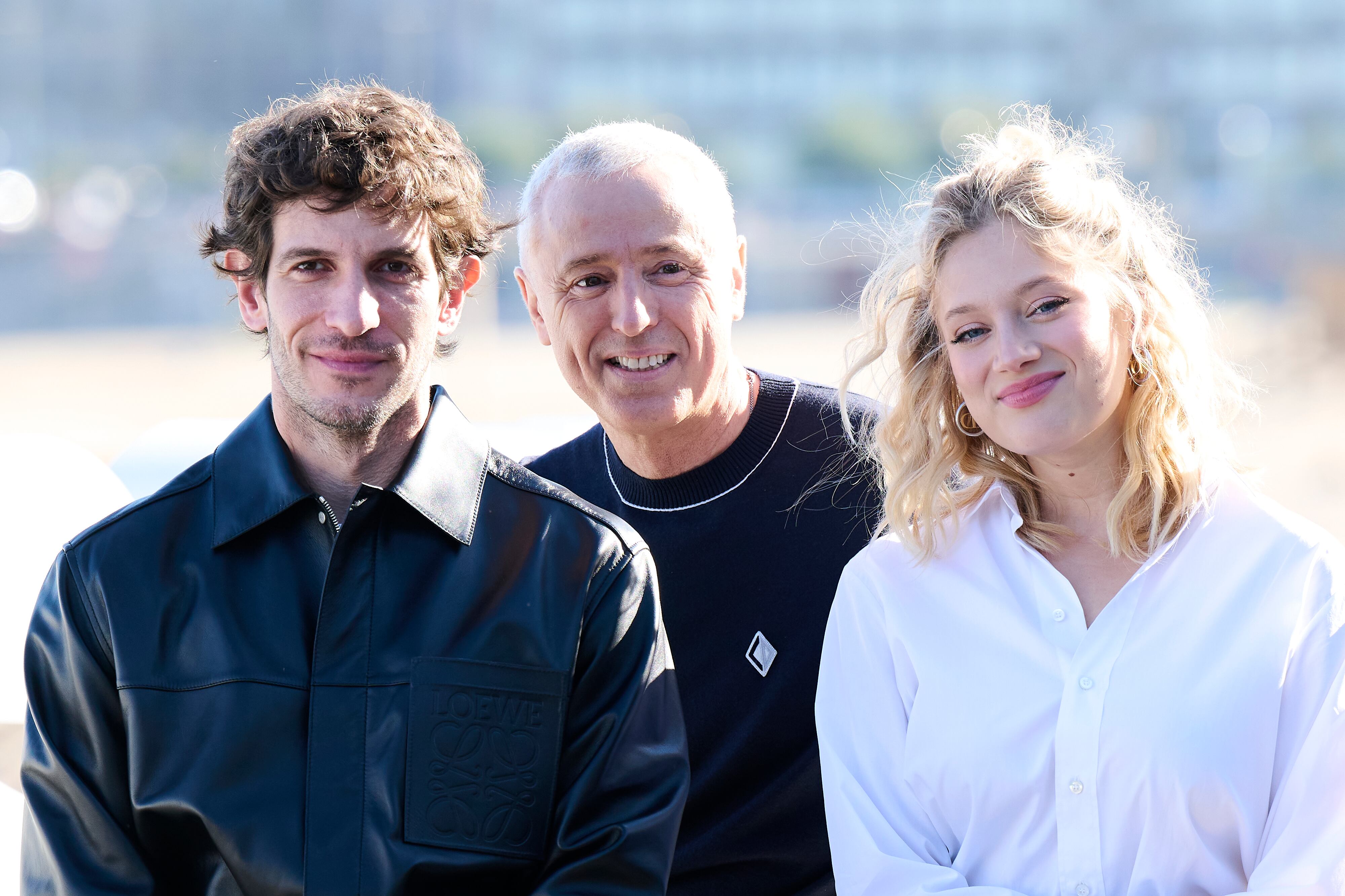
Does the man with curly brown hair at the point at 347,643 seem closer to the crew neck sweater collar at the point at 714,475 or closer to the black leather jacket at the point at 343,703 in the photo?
the black leather jacket at the point at 343,703

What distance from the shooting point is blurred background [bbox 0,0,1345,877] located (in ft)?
119

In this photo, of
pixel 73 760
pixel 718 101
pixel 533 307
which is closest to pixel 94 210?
pixel 718 101

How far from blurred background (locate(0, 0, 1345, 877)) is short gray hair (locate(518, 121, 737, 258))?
26.8 metres

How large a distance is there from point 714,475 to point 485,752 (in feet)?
3.06

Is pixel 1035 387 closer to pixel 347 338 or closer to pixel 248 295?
pixel 347 338

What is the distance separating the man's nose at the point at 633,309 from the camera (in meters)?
2.69

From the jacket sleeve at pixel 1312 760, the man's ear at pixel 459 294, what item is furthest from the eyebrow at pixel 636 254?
the jacket sleeve at pixel 1312 760

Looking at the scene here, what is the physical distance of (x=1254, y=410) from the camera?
2.30 metres

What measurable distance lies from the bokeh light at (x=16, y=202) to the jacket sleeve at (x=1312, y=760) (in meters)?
44.2

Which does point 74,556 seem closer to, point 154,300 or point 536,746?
point 536,746

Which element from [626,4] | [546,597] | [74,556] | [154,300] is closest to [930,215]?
[546,597]

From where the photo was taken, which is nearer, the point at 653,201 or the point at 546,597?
the point at 546,597

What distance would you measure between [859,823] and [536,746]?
536 millimetres

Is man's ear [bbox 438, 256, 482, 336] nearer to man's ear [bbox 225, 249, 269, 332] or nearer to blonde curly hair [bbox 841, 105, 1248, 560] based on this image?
man's ear [bbox 225, 249, 269, 332]
